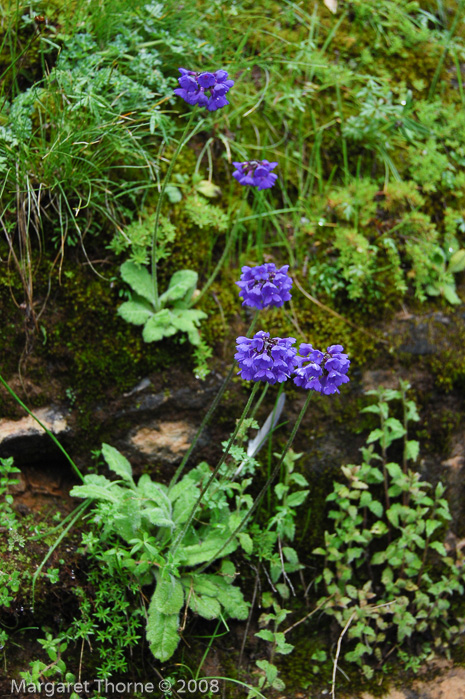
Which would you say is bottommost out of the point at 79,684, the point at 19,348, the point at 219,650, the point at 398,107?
the point at 219,650

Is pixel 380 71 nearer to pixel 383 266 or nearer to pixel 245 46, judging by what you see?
pixel 245 46

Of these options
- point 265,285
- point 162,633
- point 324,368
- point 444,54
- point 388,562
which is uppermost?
point 444,54

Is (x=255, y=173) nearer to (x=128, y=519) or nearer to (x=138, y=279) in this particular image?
(x=138, y=279)

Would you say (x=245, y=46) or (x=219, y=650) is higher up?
(x=245, y=46)

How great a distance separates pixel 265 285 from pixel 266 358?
36 centimetres

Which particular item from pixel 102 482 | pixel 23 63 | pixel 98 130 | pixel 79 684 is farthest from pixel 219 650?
pixel 23 63

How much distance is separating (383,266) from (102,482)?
1.98 m

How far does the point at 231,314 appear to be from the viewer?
320cm

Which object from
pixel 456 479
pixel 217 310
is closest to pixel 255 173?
pixel 217 310

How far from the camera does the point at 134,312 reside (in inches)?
118

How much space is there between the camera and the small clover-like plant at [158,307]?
117 inches

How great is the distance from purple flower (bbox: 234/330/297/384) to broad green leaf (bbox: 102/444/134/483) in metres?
1.03

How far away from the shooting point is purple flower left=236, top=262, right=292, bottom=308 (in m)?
2.23

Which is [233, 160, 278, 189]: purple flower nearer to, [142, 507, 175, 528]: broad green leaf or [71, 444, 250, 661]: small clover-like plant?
[71, 444, 250, 661]: small clover-like plant
